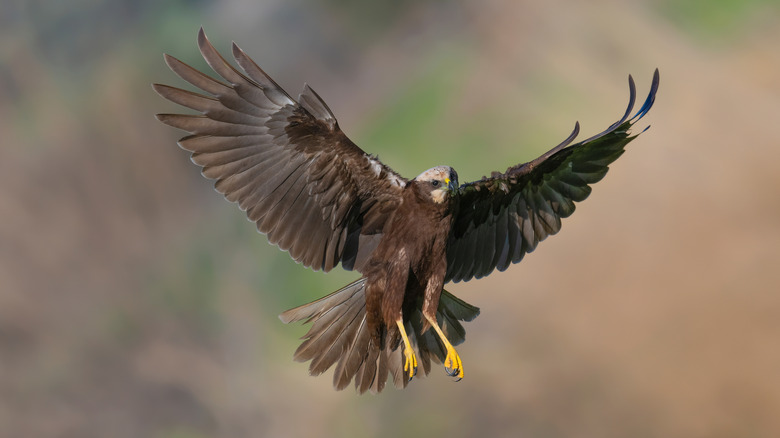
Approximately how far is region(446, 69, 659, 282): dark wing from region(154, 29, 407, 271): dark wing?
84 centimetres

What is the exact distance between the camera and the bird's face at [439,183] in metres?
4.77

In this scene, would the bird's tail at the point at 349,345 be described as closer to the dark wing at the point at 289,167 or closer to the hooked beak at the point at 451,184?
the dark wing at the point at 289,167

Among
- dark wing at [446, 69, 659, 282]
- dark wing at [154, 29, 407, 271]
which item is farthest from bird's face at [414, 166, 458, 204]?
dark wing at [446, 69, 659, 282]

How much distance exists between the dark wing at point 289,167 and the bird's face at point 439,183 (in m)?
0.22

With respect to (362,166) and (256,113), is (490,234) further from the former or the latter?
(256,113)

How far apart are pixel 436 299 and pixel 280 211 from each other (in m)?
1.24

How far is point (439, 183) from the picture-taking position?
4.79m

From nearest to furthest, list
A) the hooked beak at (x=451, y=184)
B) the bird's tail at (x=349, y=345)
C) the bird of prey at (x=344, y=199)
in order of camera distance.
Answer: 1. the hooked beak at (x=451, y=184)
2. the bird of prey at (x=344, y=199)
3. the bird's tail at (x=349, y=345)

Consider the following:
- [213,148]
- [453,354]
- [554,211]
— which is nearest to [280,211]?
[213,148]

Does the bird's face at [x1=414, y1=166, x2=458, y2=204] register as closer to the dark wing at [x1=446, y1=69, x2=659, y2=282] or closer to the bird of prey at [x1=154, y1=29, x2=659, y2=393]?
the bird of prey at [x1=154, y1=29, x2=659, y2=393]

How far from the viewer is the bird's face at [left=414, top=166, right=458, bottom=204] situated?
4766 millimetres

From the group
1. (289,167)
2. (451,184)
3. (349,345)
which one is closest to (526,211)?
(451,184)

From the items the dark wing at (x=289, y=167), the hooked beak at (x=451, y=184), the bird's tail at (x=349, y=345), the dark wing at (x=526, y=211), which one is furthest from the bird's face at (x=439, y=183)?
the bird's tail at (x=349, y=345)

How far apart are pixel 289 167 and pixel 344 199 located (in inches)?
17.2
